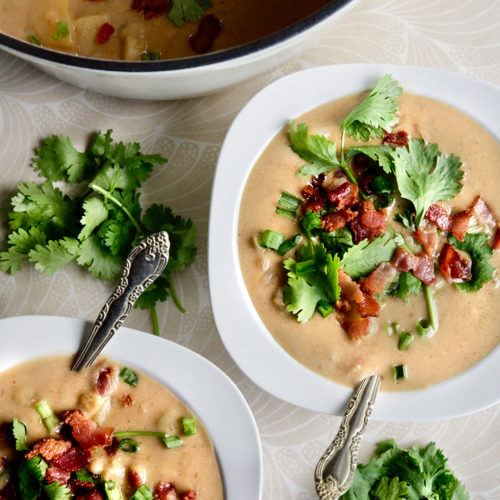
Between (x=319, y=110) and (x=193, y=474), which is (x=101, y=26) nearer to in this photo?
(x=319, y=110)

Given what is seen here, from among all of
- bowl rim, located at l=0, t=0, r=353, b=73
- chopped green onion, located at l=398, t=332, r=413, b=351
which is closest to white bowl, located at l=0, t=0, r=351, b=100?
bowl rim, located at l=0, t=0, r=353, b=73

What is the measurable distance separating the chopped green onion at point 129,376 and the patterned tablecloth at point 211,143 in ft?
0.91

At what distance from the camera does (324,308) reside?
7.90ft

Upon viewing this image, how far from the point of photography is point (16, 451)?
97.0 inches

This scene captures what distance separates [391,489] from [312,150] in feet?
4.10

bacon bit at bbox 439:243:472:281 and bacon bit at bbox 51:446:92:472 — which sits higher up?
bacon bit at bbox 439:243:472:281

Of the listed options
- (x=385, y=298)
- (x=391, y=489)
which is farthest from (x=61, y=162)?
(x=391, y=489)

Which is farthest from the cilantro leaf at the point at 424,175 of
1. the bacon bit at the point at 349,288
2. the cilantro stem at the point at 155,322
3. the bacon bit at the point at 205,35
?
the cilantro stem at the point at 155,322

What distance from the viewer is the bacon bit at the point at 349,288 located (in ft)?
7.84

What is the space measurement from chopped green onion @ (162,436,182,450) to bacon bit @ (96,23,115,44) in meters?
1.34

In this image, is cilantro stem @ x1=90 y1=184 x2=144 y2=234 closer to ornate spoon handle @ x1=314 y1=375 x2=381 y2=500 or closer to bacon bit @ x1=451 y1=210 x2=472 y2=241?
ornate spoon handle @ x1=314 y1=375 x2=381 y2=500

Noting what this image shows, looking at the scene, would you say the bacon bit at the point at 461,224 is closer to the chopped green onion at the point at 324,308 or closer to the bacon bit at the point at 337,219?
the bacon bit at the point at 337,219

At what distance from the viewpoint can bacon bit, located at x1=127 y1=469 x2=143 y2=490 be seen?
2441mm

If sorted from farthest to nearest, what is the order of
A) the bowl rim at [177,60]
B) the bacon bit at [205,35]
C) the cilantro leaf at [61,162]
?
the cilantro leaf at [61,162] → the bacon bit at [205,35] → the bowl rim at [177,60]
